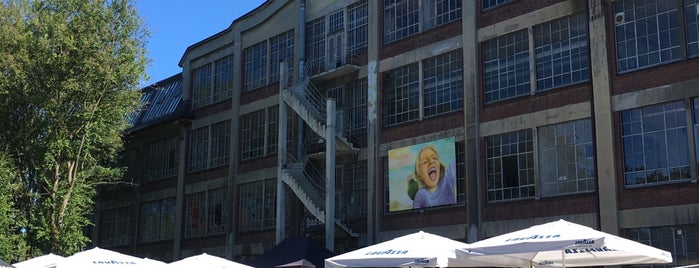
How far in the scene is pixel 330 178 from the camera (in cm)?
3006

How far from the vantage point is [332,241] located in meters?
29.7

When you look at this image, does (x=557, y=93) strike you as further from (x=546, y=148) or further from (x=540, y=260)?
(x=540, y=260)

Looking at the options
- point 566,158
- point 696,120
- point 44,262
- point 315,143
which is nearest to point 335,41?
point 315,143

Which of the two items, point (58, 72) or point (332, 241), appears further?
point (58, 72)

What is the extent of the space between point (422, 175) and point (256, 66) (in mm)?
12718

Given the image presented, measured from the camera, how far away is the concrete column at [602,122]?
23.0m

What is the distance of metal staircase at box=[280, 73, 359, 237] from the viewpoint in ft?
102

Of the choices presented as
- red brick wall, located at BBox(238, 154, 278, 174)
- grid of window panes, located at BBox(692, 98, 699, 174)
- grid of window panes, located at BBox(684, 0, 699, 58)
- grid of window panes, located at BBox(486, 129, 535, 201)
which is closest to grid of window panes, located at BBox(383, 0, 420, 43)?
grid of window panes, located at BBox(486, 129, 535, 201)

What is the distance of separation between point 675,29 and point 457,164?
8.41 metres

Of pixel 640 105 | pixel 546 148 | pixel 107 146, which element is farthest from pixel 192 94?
pixel 640 105

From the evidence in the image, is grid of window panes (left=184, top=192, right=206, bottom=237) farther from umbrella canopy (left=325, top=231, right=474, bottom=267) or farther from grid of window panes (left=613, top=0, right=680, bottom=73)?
umbrella canopy (left=325, top=231, right=474, bottom=267)

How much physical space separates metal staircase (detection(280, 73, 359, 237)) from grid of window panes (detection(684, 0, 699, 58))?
13269 millimetres

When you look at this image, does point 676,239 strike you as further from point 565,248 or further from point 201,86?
point 201,86

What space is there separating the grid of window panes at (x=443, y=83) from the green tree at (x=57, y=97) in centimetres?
1257
